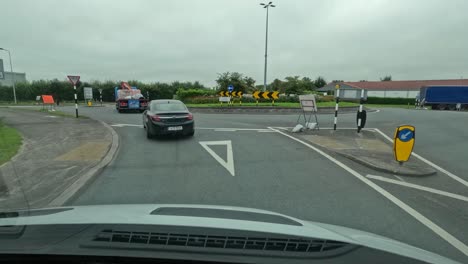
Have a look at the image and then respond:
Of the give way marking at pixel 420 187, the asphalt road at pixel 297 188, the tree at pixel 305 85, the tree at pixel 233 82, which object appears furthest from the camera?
the tree at pixel 305 85

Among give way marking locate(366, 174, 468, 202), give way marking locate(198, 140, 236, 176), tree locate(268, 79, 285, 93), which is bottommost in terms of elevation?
give way marking locate(366, 174, 468, 202)

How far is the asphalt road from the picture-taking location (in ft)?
13.1

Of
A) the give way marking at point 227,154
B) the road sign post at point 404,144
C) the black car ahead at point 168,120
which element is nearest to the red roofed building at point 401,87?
the black car ahead at point 168,120

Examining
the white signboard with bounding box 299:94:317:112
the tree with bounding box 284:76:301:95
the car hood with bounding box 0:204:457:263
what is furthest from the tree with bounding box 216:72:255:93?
the car hood with bounding box 0:204:457:263

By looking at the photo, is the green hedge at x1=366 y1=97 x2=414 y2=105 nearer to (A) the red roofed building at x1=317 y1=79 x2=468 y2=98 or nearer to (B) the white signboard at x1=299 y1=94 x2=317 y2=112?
(A) the red roofed building at x1=317 y1=79 x2=468 y2=98

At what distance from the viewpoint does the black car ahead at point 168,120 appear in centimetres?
1031

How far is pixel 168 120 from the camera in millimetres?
10406

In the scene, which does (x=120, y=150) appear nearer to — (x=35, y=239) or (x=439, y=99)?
(x=35, y=239)

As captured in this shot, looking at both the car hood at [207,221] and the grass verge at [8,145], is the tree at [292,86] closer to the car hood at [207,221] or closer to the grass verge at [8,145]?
the grass verge at [8,145]

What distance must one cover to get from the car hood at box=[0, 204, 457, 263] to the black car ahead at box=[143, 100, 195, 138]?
25.9 feet

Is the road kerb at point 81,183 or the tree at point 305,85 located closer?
the road kerb at point 81,183

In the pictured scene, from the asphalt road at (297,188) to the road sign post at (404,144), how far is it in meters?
0.80

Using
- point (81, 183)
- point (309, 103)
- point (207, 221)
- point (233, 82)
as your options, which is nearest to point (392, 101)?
point (233, 82)

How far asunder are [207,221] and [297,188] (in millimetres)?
3660
